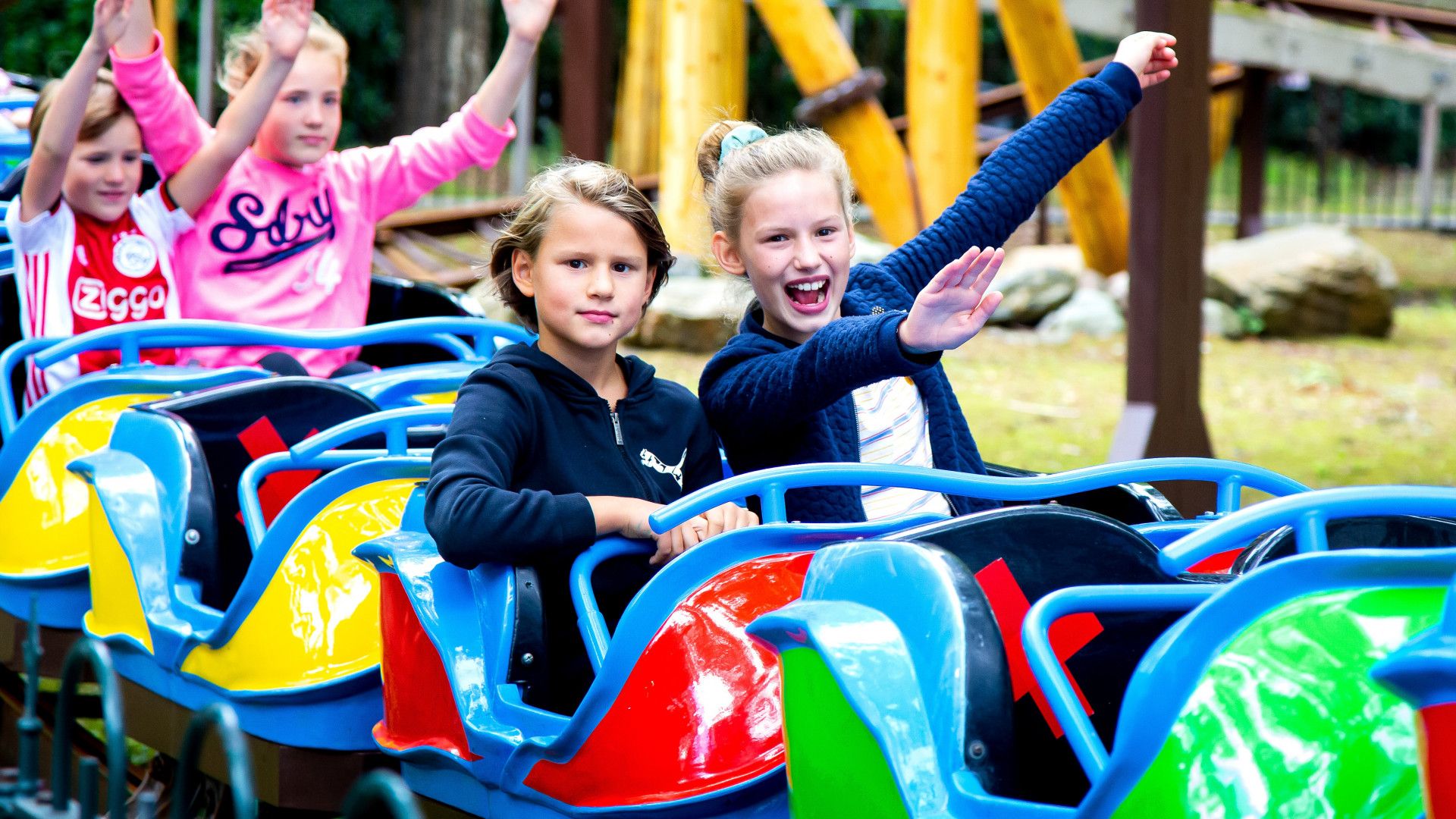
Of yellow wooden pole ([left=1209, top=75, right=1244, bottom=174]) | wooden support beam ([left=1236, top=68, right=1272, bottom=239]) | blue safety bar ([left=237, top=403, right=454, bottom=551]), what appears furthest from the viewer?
yellow wooden pole ([left=1209, top=75, right=1244, bottom=174])

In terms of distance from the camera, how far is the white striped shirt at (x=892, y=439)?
2492 millimetres

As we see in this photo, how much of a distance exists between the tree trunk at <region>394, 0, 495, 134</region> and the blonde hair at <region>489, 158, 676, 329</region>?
15.3 metres

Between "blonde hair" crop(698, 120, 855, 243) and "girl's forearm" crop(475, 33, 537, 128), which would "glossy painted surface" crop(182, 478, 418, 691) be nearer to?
"blonde hair" crop(698, 120, 855, 243)

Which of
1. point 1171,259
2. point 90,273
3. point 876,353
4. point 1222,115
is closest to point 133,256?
point 90,273

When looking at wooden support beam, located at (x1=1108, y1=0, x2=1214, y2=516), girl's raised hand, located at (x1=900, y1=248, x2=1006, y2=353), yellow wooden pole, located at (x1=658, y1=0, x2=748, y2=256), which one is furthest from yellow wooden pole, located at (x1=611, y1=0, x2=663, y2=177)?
girl's raised hand, located at (x1=900, y1=248, x2=1006, y2=353)

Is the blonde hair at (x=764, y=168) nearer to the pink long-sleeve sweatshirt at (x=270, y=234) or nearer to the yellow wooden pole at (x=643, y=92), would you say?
the pink long-sleeve sweatshirt at (x=270, y=234)

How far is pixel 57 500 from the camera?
320 centimetres

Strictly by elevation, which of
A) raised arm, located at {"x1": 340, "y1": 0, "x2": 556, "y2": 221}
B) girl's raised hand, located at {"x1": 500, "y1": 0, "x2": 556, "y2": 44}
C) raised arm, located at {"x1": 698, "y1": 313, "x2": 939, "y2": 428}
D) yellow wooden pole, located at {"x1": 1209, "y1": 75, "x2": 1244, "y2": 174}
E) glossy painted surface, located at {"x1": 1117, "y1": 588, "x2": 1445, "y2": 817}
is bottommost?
glossy painted surface, located at {"x1": 1117, "y1": 588, "x2": 1445, "y2": 817}

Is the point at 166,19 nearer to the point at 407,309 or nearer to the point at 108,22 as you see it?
the point at 407,309

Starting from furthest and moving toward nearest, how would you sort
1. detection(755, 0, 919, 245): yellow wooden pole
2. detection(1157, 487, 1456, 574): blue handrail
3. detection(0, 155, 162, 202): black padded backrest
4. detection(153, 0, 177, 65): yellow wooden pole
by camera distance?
detection(755, 0, 919, 245): yellow wooden pole < detection(153, 0, 177, 65): yellow wooden pole < detection(0, 155, 162, 202): black padded backrest < detection(1157, 487, 1456, 574): blue handrail

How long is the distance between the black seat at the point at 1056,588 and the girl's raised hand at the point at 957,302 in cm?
28

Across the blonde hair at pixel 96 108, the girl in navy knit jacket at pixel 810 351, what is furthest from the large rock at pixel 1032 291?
the girl in navy knit jacket at pixel 810 351

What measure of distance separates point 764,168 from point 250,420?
114 cm

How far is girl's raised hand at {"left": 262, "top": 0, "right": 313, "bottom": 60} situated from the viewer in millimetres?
3506
